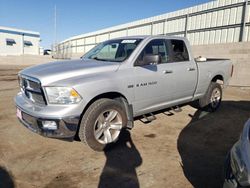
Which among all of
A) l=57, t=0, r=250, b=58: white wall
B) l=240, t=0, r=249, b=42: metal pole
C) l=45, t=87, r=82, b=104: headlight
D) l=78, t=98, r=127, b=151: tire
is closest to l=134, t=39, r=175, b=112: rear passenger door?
l=78, t=98, r=127, b=151: tire

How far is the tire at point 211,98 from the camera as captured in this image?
6410mm

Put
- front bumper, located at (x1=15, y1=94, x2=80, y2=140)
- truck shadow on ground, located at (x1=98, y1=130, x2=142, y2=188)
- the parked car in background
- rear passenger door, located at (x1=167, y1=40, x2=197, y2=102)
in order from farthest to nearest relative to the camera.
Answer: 1. rear passenger door, located at (x1=167, y1=40, x2=197, y2=102)
2. front bumper, located at (x1=15, y1=94, x2=80, y2=140)
3. truck shadow on ground, located at (x1=98, y1=130, x2=142, y2=188)
4. the parked car in background

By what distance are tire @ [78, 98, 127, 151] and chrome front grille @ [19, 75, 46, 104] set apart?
29.1 inches

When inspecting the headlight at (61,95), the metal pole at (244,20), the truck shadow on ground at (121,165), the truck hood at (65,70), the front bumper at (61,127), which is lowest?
the truck shadow on ground at (121,165)

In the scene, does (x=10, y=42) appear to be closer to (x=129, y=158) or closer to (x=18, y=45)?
(x=18, y=45)

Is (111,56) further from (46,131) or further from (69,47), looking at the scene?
(69,47)

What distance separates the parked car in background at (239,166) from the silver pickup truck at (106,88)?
2135 mm

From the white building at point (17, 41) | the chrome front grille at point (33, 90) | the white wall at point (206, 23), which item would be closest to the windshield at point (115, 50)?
the chrome front grille at point (33, 90)

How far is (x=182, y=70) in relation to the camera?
5309 millimetres

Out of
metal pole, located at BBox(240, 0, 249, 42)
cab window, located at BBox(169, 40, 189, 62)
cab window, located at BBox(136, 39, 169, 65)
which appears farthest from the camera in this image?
metal pole, located at BBox(240, 0, 249, 42)

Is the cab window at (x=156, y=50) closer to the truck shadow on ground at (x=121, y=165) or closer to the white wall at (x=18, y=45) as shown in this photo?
the truck shadow on ground at (x=121, y=165)

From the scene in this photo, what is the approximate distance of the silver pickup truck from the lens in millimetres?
3525

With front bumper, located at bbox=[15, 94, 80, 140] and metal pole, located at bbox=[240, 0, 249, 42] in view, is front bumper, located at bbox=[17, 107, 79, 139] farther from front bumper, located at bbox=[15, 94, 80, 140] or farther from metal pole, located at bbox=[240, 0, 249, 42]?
metal pole, located at bbox=[240, 0, 249, 42]

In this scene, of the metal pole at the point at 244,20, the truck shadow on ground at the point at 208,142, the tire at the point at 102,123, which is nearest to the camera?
the truck shadow on ground at the point at 208,142
